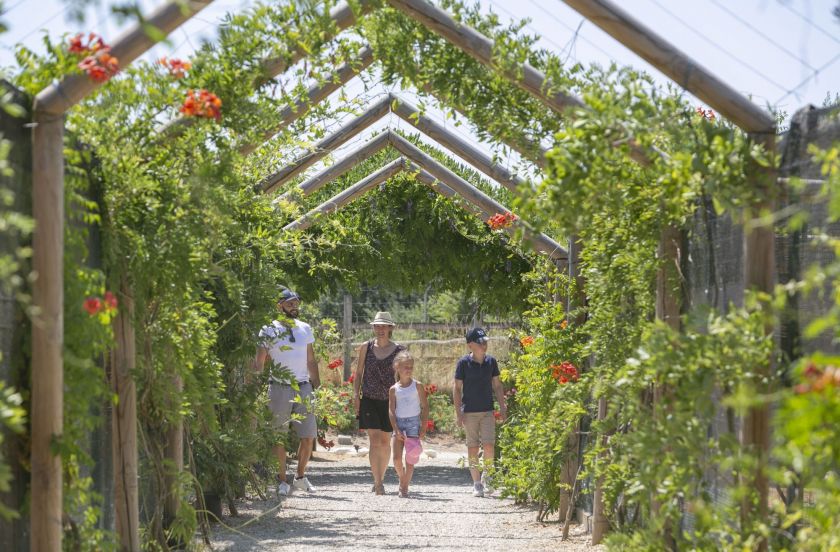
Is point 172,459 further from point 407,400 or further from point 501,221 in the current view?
point 407,400

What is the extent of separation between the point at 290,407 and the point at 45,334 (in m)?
5.46

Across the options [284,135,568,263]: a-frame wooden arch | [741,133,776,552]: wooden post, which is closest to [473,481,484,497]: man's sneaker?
[284,135,568,263]: a-frame wooden arch

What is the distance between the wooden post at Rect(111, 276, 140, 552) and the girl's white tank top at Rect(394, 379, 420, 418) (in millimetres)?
4760

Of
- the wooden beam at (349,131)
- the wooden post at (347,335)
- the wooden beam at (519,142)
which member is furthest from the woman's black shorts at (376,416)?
the wooden post at (347,335)

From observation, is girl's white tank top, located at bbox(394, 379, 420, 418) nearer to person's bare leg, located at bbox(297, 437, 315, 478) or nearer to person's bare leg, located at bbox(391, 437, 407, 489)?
person's bare leg, located at bbox(391, 437, 407, 489)

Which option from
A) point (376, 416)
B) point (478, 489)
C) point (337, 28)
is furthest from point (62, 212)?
point (478, 489)

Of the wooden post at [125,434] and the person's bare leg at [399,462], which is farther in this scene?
the person's bare leg at [399,462]

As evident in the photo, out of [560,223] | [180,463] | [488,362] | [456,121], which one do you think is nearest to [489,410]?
[488,362]

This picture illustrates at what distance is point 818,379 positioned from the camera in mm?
1915

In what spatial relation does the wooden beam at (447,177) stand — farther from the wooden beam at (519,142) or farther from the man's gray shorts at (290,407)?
the wooden beam at (519,142)

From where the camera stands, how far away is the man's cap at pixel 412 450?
940cm

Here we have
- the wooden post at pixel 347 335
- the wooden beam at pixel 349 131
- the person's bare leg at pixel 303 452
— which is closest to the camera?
the wooden beam at pixel 349 131

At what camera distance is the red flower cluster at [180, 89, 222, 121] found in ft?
13.6

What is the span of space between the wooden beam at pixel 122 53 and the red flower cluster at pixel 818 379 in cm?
236
